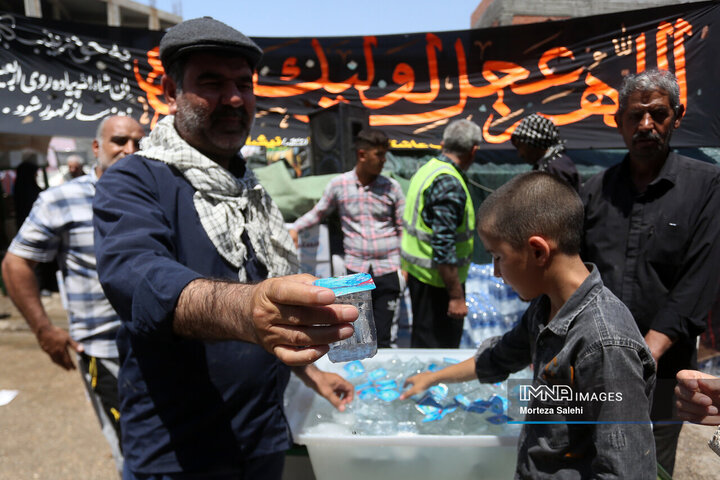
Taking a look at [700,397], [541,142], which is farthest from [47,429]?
[541,142]

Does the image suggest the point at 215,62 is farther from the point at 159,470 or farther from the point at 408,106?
the point at 408,106

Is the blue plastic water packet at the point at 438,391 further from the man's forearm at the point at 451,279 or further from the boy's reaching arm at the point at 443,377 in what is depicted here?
the man's forearm at the point at 451,279

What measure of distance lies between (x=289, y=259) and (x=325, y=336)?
2.93 ft

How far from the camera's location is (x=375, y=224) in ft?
12.2

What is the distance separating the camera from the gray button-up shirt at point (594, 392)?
994 millimetres

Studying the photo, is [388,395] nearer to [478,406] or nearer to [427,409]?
[427,409]

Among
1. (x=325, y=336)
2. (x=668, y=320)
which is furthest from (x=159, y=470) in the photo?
(x=668, y=320)

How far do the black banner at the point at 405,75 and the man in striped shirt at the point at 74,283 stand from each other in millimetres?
4266

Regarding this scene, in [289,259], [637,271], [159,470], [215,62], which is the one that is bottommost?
[159,470]

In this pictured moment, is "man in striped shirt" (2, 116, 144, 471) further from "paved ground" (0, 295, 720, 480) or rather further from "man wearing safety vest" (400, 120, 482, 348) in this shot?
"man wearing safety vest" (400, 120, 482, 348)

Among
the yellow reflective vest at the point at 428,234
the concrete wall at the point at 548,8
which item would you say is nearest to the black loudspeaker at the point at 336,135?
the yellow reflective vest at the point at 428,234

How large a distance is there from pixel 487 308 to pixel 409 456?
2.65m

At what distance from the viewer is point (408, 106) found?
20.6 ft

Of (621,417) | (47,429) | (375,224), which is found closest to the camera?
(621,417)
